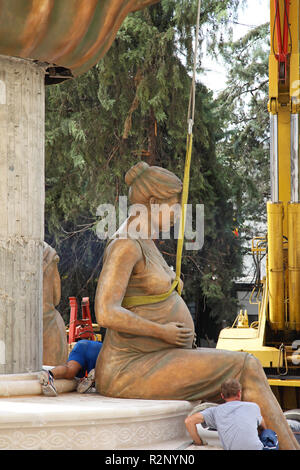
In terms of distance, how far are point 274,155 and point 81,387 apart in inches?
248

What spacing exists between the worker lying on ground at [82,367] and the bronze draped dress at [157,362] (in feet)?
0.39

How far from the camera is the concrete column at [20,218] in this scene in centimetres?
413

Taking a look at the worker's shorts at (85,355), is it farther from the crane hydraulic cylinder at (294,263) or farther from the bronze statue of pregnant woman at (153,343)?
the crane hydraulic cylinder at (294,263)

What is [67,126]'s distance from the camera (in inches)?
608

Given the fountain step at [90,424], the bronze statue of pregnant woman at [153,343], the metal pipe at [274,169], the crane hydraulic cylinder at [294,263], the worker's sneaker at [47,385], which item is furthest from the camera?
the metal pipe at [274,169]

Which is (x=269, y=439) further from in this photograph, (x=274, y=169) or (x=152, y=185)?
(x=274, y=169)

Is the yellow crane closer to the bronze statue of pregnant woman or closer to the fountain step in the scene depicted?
the bronze statue of pregnant woman

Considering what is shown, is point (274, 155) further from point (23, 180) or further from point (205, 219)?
point (205, 219)

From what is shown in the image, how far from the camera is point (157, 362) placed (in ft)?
13.1

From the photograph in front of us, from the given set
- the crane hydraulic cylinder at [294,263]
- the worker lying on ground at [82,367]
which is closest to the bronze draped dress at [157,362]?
the worker lying on ground at [82,367]

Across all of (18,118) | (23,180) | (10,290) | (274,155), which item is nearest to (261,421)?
(10,290)

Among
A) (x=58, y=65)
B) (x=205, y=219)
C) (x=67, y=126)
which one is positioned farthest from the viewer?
(x=205, y=219)

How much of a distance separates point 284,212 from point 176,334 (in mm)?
6275

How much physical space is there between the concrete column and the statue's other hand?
2.42 ft
